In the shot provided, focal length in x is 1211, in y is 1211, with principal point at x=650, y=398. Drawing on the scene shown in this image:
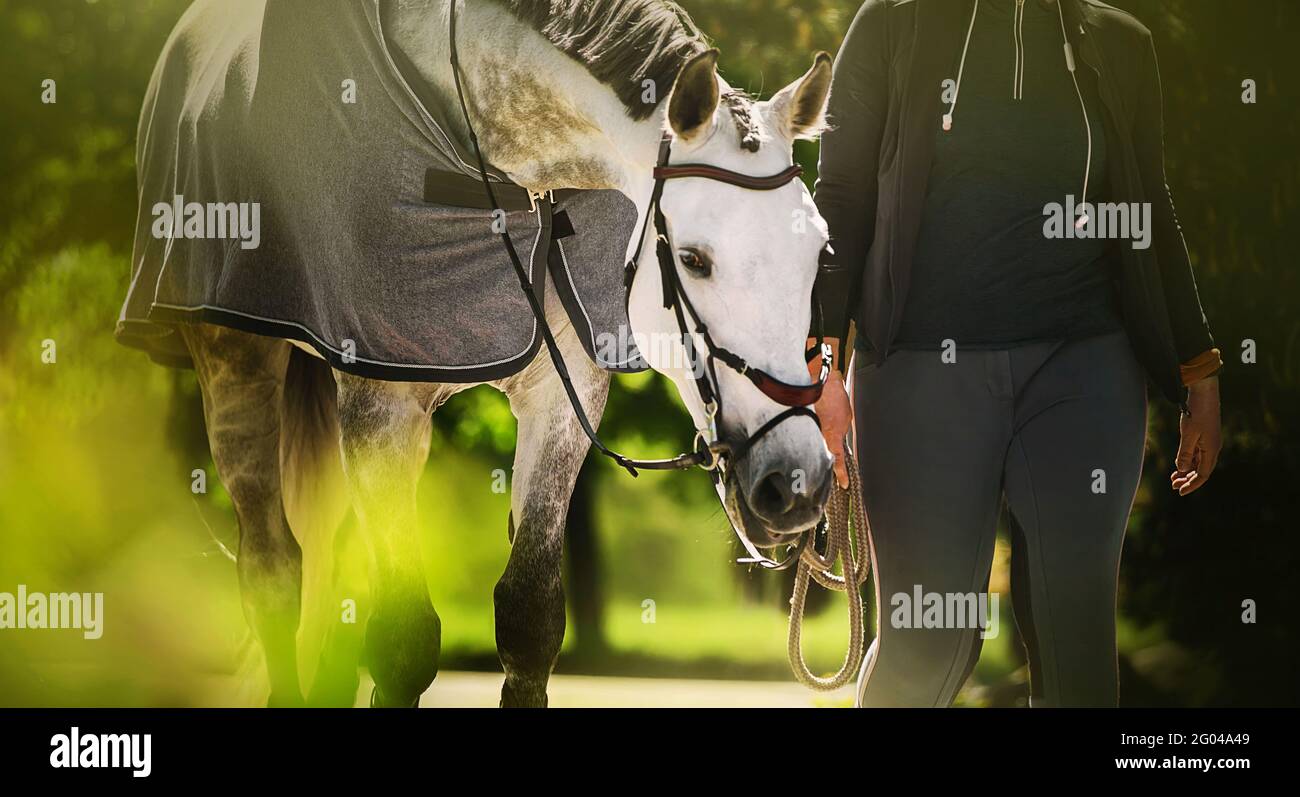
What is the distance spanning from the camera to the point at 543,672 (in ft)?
8.07

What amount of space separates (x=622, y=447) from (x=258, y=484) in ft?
4.43

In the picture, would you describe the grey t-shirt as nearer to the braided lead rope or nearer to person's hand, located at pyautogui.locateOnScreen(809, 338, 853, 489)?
→ person's hand, located at pyautogui.locateOnScreen(809, 338, 853, 489)

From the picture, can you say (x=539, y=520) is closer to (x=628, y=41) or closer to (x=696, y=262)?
(x=696, y=262)

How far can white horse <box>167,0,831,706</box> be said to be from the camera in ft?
5.97

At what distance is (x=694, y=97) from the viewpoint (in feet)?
6.18

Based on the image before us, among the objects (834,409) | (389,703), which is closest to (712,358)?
(834,409)

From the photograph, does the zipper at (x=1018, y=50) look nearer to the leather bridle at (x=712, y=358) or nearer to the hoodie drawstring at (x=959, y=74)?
the hoodie drawstring at (x=959, y=74)

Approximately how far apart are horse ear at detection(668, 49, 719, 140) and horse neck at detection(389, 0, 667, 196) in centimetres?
13

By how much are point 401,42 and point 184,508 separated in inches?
73.9

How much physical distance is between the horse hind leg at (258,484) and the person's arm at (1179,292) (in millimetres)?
1851

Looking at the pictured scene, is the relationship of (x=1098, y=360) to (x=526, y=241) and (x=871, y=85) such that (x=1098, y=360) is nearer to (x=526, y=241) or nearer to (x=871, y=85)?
(x=871, y=85)

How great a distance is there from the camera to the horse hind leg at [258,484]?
2.73m
